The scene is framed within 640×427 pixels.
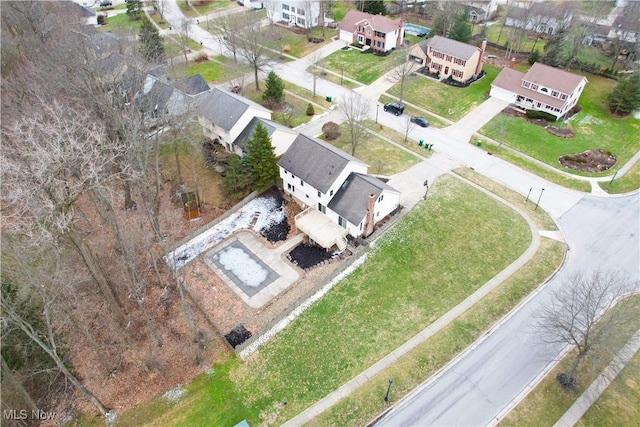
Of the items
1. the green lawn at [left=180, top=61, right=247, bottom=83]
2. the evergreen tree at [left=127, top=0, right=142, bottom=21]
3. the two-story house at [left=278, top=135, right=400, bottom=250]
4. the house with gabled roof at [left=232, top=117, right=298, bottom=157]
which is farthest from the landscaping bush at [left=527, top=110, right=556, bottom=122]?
the evergreen tree at [left=127, top=0, right=142, bottom=21]

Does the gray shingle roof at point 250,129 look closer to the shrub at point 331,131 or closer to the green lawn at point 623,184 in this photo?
Result: the shrub at point 331,131

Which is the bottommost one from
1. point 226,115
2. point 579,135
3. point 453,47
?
point 579,135

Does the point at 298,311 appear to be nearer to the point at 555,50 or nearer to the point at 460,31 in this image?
the point at 460,31

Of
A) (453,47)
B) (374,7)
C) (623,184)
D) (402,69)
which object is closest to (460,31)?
(453,47)

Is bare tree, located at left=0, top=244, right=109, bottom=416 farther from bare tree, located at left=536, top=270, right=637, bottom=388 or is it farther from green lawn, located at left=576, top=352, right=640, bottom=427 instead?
green lawn, located at left=576, top=352, right=640, bottom=427

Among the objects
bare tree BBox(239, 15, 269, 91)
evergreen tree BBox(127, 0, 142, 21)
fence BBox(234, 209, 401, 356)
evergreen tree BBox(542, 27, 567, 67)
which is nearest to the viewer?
fence BBox(234, 209, 401, 356)

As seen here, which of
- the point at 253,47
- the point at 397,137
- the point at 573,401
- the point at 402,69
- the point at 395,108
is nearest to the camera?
the point at 573,401
